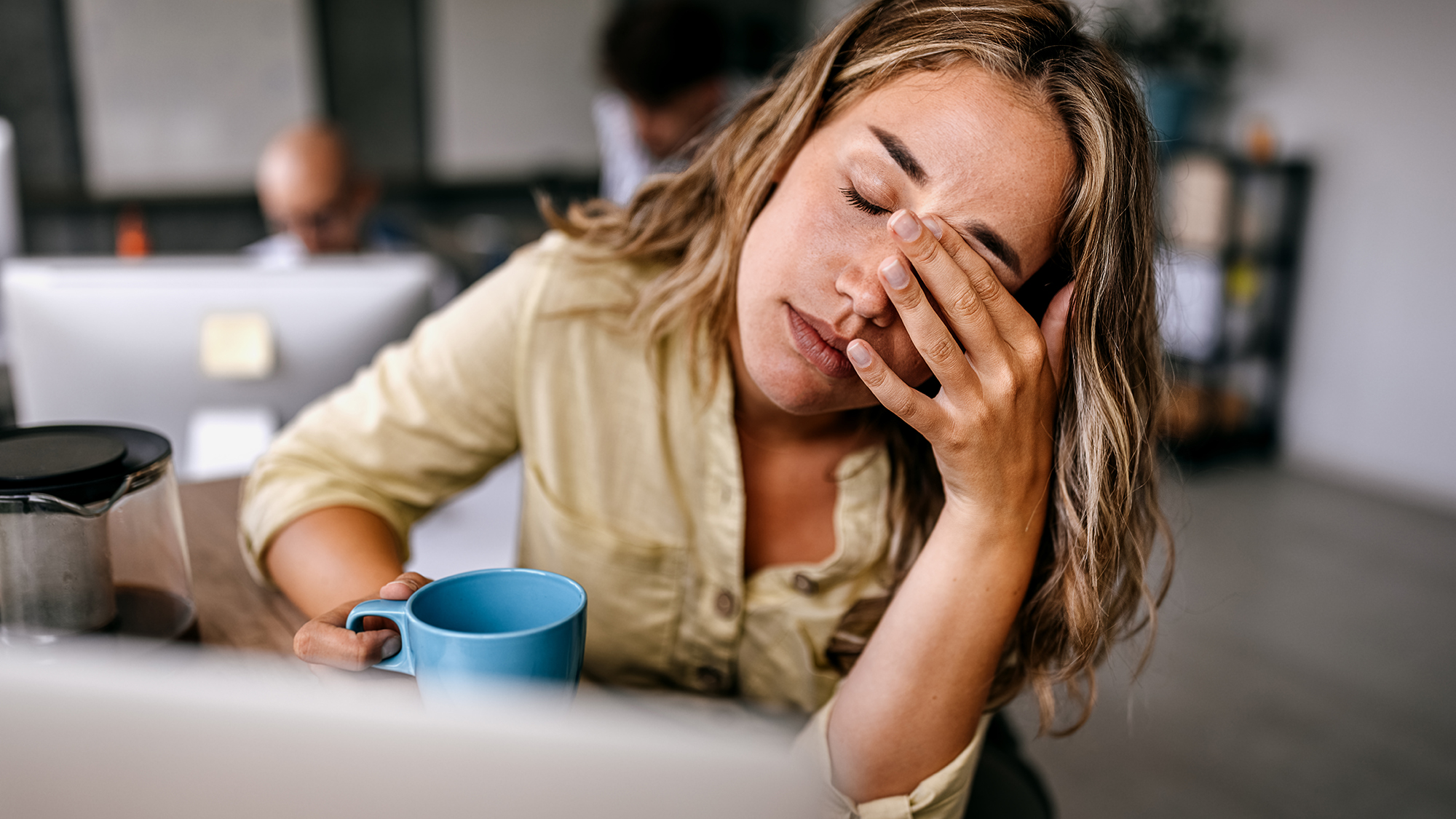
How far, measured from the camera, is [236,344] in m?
1.22

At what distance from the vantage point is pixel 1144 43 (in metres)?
3.65

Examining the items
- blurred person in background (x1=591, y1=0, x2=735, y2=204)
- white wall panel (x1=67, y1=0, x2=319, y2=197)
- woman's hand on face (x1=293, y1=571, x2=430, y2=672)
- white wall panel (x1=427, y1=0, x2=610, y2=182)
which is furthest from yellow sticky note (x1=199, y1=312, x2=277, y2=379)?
white wall panel (x1=427, y1=0, x2=610, y2=182)

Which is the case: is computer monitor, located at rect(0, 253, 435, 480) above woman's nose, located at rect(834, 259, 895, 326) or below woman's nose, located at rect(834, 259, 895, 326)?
below

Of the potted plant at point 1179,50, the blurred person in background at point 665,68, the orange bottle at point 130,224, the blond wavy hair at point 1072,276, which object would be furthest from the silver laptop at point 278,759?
the orange bottle at point 130,224

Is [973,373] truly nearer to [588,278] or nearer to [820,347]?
[820,347]

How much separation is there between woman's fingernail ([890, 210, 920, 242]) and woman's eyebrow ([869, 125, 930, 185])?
0.21 ft

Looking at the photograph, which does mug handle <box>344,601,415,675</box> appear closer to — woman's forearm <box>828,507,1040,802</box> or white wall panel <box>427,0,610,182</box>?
woman's forearm <box>828,507,1040,802</box>

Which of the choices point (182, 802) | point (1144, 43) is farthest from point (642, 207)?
point (1144, 43)

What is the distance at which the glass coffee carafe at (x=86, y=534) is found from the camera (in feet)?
Answer: 2.15

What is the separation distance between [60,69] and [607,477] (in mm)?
4170

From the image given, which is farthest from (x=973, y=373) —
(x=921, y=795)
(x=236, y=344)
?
(x=236, y=344)

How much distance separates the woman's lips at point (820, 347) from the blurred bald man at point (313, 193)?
1.99 metres

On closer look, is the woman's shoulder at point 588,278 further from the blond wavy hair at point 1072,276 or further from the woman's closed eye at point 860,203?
the woman's closed eye at point 860,203

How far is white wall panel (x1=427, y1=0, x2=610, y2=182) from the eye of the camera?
4.70 m
